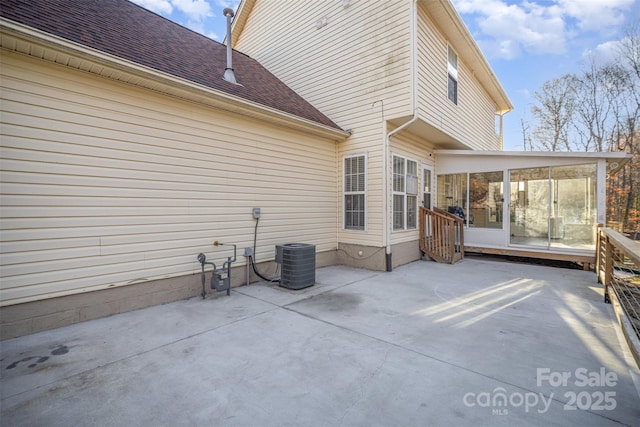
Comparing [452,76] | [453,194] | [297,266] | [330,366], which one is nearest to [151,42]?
[297,266]

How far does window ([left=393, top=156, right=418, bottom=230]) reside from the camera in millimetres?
6648

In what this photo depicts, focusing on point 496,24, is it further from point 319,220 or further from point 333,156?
point 319,220

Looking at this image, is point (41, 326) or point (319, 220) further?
point (319, 220)

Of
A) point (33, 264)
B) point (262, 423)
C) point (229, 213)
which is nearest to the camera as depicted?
point (262, 423)

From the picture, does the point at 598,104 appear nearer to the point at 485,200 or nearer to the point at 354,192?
the point at 485,200

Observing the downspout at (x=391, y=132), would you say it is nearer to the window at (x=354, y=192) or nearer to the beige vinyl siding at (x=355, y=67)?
the beige vinyl siding at (x=355, y=67)

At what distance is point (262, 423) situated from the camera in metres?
1.78

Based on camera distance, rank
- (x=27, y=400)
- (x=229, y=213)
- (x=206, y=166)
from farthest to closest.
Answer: (x=229, y=213), (x=206, y=166), (x=27, y=400)

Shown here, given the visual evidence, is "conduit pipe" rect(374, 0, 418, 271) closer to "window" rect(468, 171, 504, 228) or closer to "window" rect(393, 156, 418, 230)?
"window" rect(393, 156, 418, 230)

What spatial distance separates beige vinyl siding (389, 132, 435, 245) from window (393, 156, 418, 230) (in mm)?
134

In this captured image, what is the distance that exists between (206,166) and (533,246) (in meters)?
7.76

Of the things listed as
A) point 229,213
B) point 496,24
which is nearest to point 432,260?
point 229,213

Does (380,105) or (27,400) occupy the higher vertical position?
(380,105)

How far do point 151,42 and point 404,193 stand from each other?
19.3 ft
